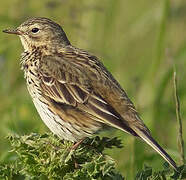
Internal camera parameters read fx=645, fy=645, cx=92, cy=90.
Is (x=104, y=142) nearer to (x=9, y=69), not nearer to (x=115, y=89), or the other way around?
(x=115, y=89)

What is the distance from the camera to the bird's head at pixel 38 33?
23.3 feet

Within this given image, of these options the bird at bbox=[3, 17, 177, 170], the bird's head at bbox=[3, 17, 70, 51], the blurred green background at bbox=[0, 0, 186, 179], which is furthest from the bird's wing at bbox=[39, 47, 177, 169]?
the blurred green background at bbox=[0, 0, 186, 179]

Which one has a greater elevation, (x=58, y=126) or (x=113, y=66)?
(x=113, y=66)

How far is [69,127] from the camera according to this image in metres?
6.11

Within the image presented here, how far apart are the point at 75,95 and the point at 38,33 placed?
1248 millimetres

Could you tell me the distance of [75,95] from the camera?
Answer: 6.19 metres

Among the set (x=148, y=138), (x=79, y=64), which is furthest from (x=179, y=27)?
(x=148, y=138)

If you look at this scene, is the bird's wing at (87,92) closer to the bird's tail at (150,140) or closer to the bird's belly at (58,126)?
the bird's tail at (150,140)

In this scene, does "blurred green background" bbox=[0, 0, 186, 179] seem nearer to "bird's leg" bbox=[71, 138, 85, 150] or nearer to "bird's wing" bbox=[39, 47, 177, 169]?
"bird's wing" bbox=[39, 47, 177, 169]

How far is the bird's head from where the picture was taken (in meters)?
7.11

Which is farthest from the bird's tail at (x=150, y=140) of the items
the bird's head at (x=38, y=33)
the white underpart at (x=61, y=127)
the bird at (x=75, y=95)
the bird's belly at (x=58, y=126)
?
the bird's head at (x=38, y=33)

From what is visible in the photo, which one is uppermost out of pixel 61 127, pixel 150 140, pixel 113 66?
pixel 113 66

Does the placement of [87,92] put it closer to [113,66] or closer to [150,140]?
[150,140]

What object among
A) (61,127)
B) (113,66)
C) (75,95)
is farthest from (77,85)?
(113,66)
